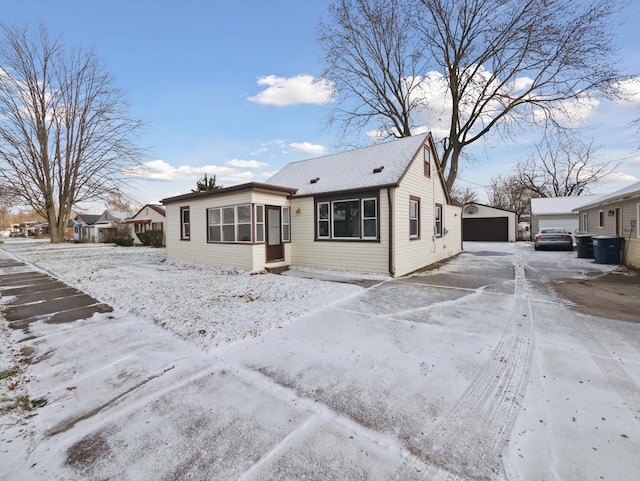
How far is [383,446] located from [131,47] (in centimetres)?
1424

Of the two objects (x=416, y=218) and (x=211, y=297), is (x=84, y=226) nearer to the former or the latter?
(x=211, y=297)

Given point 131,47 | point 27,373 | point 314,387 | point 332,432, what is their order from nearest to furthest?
point 332,432 < point 314,387 < point 27,373 < point 131,47

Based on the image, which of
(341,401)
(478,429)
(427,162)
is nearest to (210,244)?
(427,162)

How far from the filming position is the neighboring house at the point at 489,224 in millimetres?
24531

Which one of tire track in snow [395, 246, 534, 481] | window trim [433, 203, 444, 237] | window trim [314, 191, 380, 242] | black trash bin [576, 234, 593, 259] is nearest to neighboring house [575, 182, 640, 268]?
black trash bin [576, 234, 593, 259]

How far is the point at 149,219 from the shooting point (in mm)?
31141

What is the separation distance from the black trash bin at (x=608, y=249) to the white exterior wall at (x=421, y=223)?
5607mm

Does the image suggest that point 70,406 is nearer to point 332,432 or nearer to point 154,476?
point 154,476

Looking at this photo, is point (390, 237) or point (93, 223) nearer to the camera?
point (390, 237)

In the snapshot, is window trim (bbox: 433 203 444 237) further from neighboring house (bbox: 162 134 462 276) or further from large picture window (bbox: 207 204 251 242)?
large picture window (bbox: 207 204 251 242)

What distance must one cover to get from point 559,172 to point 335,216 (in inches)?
1453

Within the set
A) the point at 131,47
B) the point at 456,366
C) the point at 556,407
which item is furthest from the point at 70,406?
the point at 131,47

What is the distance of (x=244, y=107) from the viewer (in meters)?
13.8

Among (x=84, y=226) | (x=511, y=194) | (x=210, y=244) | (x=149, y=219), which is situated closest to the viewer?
(x=210, y=244)
